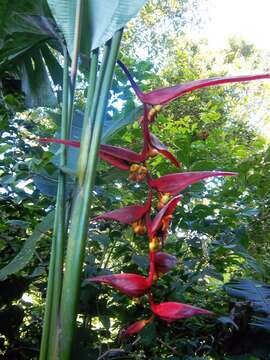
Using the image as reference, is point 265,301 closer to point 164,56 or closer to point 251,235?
point 251,235

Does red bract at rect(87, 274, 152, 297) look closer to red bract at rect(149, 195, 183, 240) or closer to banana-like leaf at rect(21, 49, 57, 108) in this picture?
red bract at rect(149, 195, 183, 240)

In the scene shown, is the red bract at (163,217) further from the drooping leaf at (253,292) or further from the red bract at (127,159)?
the drooping leaf at (253,292)

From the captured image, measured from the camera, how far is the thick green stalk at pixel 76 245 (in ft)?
1.46

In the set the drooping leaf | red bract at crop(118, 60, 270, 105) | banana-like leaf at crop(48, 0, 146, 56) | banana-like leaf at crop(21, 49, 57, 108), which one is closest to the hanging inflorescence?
red bract at crop(118, 60, 270, 105)

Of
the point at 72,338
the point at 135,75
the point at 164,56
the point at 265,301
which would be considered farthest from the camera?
the point at 164,56

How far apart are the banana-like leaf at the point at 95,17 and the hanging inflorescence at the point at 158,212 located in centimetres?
17

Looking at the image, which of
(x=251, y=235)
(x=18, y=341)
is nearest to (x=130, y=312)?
(x=18, y=341)

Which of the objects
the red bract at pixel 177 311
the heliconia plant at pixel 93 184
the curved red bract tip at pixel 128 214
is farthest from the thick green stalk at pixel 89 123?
the red bract at pixel 177 311

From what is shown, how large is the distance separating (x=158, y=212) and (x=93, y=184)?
13cm

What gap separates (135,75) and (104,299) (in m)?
0.66

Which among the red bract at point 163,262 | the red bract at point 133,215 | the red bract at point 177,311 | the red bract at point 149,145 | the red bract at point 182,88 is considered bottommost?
the red bract at point 177,311

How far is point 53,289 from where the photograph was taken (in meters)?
0.50

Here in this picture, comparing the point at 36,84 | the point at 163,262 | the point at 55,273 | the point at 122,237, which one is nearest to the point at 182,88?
the point at 163,262

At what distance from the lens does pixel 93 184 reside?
0.51 m
